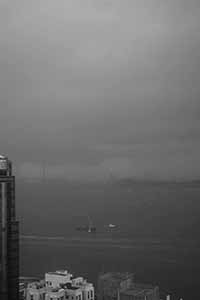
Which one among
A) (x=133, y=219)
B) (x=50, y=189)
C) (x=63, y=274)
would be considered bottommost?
(x=63, y=274)

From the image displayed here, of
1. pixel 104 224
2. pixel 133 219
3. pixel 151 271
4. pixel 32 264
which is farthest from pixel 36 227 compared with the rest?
pixel 151 271

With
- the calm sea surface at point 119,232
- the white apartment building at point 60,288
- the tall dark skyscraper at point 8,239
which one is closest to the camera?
the tall dark skyscraper at point 8,239

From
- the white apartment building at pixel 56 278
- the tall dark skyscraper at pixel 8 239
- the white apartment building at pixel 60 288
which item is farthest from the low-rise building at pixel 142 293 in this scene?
the tall dark skyscraper at pixel 8 239

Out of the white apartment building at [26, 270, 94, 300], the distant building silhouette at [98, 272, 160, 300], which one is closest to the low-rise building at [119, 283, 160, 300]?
the distant building silhouette at [98, 272, 160, 300]

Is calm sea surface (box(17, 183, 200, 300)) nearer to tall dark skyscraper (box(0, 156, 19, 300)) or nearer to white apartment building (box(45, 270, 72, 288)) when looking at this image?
white apartment building (box(45, 270, 72, 288))

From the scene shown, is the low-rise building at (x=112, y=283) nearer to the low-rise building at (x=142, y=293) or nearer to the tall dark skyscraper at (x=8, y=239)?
the low-rise building at (x=142, y=293)

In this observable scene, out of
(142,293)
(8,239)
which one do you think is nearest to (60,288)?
(142,293)

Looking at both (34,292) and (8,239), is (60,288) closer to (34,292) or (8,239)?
(34,292)

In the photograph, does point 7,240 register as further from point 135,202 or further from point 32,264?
point 135,202
